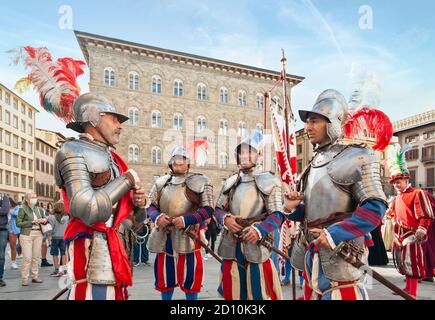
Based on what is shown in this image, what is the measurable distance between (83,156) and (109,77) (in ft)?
102

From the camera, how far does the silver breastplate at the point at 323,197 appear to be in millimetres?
2633

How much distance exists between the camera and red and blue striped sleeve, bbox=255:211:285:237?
3.64m

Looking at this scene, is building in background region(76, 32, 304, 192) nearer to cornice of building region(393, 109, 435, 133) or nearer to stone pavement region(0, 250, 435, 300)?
cornice of building region(393, 109, 435, 133)

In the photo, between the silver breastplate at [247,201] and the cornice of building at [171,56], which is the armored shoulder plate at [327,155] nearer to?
the silver breastplate at [247,201]

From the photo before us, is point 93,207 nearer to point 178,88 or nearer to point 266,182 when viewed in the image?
point 266,182

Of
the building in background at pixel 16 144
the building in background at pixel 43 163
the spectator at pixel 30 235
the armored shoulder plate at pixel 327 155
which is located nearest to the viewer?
the armored shoulder plate at pixel 327 155

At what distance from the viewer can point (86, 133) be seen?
2.78m

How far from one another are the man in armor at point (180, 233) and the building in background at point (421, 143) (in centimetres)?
3763

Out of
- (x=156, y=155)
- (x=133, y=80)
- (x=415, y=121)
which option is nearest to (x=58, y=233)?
(x=156, y=155)

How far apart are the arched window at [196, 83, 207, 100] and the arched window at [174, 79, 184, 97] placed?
5.63 feet

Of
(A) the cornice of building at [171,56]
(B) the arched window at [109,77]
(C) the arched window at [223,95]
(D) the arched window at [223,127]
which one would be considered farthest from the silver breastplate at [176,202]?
(C) the arched window at [223,95]

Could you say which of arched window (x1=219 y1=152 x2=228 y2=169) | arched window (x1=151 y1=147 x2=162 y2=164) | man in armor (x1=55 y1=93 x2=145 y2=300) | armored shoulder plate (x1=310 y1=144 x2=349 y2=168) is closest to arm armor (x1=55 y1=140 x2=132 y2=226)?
man in armor (x1=55 y1=93 x2=145 y2=300)

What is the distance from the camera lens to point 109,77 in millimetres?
31125
